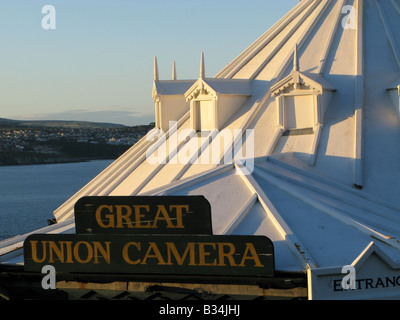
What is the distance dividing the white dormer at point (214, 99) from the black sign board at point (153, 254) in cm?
1310

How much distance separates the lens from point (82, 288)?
22.1m

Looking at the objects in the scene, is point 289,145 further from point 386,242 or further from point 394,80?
point 386,242

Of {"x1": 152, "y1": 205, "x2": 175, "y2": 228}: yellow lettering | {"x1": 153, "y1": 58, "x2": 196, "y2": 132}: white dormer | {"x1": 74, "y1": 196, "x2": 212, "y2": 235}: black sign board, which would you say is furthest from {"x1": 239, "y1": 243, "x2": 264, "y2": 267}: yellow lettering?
{"x1": 153, "y1": 58, "x2": 196, "y2": 132}: white dormer

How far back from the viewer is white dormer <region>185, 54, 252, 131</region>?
111 ft

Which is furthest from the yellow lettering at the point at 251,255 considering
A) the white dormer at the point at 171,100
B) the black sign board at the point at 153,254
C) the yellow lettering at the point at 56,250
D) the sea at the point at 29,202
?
the sea at the point at 29,202

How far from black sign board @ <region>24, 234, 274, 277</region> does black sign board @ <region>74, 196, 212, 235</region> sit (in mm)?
240

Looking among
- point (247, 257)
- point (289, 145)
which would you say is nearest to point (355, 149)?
point (289, 145)

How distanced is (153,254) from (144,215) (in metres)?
1.19

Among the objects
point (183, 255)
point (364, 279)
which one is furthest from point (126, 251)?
point (364, 279)

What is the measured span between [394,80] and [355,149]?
4.47 metres

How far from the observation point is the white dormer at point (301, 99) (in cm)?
3097

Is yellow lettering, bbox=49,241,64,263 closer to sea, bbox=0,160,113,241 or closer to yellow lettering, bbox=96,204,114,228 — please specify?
yellow lettering, bbox=96,204,114,228

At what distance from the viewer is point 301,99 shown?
31438 millimetres
